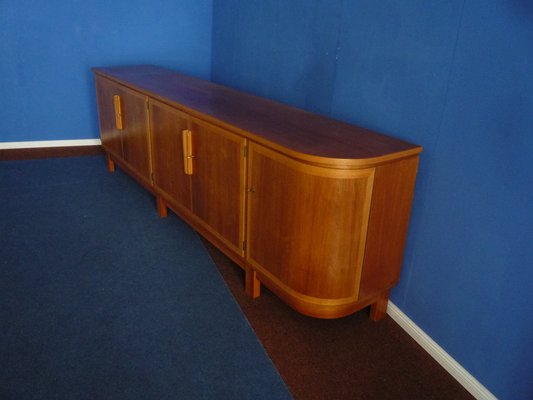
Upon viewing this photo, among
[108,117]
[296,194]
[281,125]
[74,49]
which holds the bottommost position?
[108,117]

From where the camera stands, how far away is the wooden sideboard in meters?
1.56

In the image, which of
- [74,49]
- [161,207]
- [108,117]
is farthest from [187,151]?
[74,49]

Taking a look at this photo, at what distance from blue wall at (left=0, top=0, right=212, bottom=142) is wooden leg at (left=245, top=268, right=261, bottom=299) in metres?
2.25

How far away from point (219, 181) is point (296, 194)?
530mm

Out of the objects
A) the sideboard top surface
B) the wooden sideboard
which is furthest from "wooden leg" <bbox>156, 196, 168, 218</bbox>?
the sideboard top surface

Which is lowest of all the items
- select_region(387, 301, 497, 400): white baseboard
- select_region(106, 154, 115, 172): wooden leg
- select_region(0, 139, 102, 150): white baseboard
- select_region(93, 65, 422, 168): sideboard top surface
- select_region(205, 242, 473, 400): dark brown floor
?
select_region(205, 242, 473, 400): dark brown floor

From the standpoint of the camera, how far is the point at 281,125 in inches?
74.9

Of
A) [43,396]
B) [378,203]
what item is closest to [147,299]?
[43,396]

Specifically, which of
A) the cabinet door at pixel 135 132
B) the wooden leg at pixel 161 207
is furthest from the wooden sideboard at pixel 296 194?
the wooden leg at pixel 161 207

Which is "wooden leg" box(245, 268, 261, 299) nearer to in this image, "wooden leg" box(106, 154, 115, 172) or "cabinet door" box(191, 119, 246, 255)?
"cabinet door" box(191, 119, 246, 255)

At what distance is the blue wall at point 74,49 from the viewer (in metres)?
3.27

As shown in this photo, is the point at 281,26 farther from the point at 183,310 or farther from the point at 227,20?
the point at 183,310

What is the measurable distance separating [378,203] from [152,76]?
6.39 feet

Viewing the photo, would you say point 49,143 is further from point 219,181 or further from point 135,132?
point 219,181
